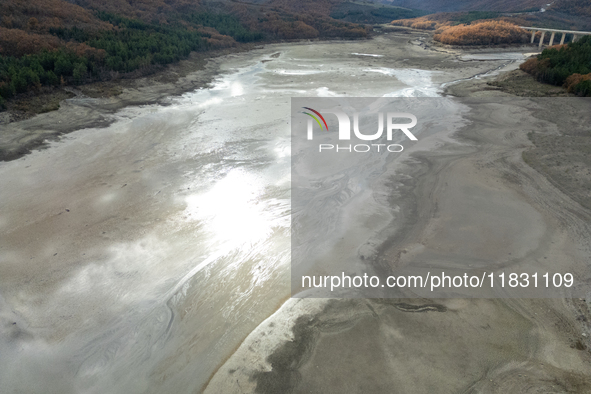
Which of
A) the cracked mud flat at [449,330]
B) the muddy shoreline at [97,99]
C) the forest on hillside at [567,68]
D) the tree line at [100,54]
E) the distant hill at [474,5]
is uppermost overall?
the distant hill at [474,5]

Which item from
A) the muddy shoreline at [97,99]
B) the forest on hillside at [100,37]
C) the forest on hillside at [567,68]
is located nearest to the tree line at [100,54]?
the forest on hillside at [100,37]

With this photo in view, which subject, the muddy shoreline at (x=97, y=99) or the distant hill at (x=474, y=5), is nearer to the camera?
the muddy shoreline at (x=97, y=99)

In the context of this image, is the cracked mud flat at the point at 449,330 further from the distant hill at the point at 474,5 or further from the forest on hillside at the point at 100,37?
the distant hill at the point at 474,5

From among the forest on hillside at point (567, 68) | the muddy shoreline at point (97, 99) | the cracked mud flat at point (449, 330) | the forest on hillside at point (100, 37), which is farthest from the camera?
the forest on hillside at point (567, 68)

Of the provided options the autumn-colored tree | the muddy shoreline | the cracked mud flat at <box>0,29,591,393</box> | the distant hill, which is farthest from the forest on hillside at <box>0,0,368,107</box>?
the distant hill

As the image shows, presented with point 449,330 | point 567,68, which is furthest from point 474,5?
point 449,330

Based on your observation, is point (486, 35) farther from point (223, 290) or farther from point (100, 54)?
point (223, 290)

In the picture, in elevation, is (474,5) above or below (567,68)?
above

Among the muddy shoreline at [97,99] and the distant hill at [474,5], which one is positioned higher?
the distant hill at [474,5]
